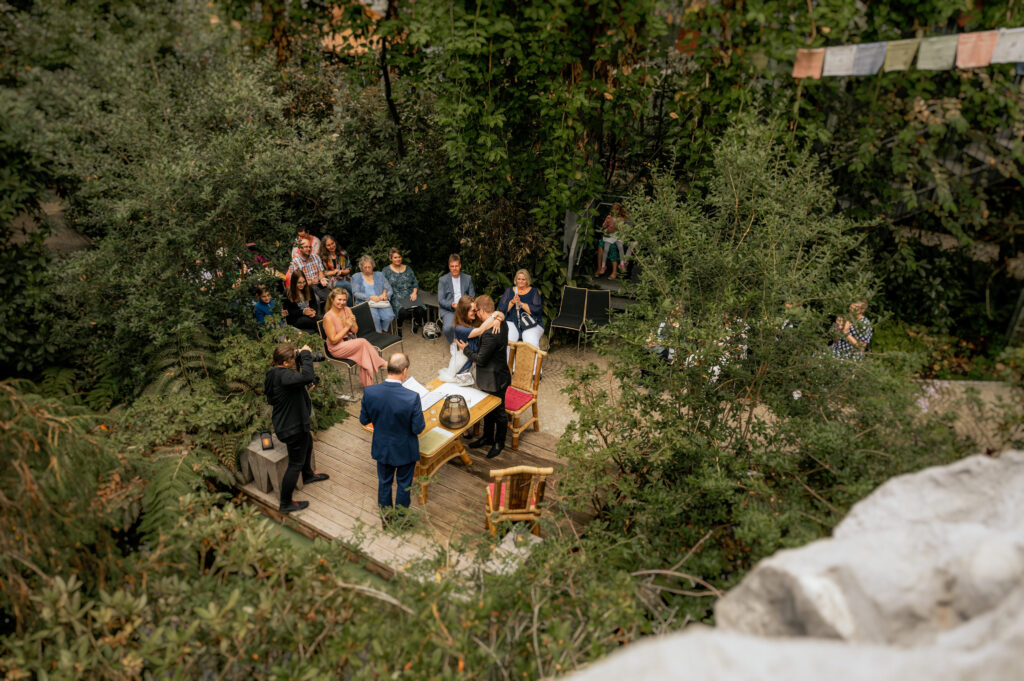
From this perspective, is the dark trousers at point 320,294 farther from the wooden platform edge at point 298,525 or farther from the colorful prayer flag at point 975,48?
the colorful prayer flag at point 975,48

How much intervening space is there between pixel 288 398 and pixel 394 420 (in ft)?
3.48

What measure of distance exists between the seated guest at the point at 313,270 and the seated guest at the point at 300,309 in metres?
0.46

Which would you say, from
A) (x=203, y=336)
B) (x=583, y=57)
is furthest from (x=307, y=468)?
(x=583, y=57)

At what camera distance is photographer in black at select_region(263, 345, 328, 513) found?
5543 mm

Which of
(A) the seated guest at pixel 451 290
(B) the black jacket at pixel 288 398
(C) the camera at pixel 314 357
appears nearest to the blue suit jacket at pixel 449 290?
(A) the seated guest at pixel 451 290

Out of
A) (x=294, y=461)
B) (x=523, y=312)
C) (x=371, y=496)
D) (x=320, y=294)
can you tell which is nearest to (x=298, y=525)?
(x=294, y=461)

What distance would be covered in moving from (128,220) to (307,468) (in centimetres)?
346

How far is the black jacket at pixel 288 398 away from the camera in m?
5.52

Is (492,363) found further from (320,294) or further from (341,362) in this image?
(320,294)

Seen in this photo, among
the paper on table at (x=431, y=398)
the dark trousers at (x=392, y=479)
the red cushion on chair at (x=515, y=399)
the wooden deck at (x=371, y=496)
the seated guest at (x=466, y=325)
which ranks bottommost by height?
the wooden deck at (x=371, y=496)

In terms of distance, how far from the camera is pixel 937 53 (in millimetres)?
7375

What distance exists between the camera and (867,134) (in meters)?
→ 8.34

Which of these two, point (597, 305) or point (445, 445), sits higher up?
point (597, 305)

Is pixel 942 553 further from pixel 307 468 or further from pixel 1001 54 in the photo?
pixel 1001 54
